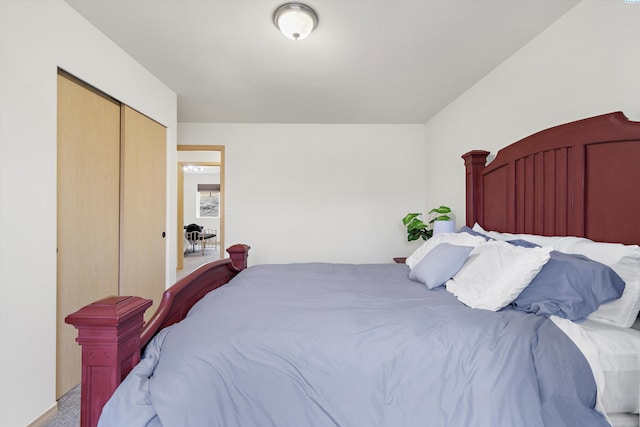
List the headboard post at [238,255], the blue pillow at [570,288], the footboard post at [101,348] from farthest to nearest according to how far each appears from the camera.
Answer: the headboard post at [238,255]
the blue pillow at [570,288]
the footboard post at [101,348]

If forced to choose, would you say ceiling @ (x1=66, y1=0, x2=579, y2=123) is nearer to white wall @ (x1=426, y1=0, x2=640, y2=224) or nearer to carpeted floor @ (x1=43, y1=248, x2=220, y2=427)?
white wall @ (x1=426, y1=0, x2=640, y2=224)

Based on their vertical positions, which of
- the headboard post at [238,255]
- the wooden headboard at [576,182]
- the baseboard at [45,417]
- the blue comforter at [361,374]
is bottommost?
the baseboard at [45,417]

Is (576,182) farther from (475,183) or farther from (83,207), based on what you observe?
(83,207)

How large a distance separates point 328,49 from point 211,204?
8.25 meters

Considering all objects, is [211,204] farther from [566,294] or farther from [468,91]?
[566,294]

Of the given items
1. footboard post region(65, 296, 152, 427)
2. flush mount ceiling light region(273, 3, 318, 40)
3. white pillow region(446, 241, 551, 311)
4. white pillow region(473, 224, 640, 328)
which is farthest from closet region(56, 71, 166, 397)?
white pillow region(473, 224, 640, 328)

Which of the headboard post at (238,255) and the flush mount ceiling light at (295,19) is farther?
the headboard post at (238,255)

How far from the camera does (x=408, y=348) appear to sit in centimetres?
100

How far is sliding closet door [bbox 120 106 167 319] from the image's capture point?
2.38 meters

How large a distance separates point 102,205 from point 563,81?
354 centimetres

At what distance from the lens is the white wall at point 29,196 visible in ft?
4.61

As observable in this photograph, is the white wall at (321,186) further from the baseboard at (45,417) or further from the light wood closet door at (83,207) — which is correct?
the baseboard at (45,417)

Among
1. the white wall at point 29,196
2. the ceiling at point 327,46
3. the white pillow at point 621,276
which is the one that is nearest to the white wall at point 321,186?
the ceiling at point 327,46

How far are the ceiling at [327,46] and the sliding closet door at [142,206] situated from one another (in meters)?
0.61
